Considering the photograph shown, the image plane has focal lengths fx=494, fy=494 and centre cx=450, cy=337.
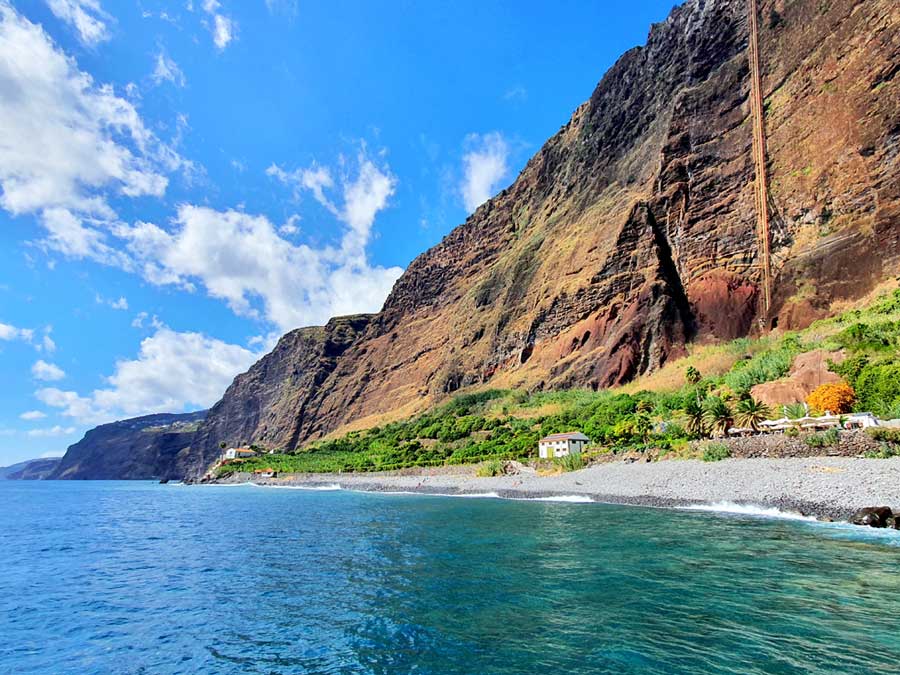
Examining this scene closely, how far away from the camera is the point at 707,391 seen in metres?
51.4

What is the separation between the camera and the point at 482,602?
13148mm

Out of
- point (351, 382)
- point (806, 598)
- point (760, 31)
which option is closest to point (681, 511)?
point (806, 598)

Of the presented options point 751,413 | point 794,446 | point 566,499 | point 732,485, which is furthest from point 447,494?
point 794,446

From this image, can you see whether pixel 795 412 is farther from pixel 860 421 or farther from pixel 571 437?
pixel 571 437

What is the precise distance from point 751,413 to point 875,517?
59.2 feet

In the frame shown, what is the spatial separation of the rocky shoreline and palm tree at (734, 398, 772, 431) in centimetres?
471

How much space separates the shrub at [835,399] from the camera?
34.2 m

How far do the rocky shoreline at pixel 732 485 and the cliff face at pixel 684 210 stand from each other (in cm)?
3217

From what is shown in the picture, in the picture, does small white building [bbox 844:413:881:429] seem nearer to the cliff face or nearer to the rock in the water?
the rock in the water

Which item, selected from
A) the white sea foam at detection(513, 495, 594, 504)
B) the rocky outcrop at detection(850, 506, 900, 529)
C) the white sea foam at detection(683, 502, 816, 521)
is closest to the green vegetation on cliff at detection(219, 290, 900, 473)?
the white sea foam at detection(683, 502, 816, 521)

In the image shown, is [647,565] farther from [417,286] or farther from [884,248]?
[417,286]

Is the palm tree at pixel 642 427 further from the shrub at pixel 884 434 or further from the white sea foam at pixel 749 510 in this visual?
the shrub at pixel 884 434

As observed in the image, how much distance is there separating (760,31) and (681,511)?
3131 inches

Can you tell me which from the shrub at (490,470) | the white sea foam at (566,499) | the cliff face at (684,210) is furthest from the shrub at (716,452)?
the cliff face at (684,210)
